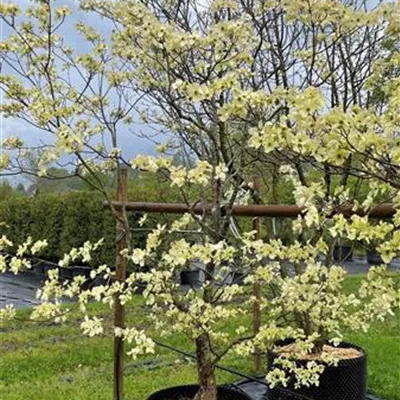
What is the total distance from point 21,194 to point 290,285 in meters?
9.56

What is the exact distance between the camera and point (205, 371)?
2.34 m

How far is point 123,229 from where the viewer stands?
8.30ft

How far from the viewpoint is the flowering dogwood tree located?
149 centimetres

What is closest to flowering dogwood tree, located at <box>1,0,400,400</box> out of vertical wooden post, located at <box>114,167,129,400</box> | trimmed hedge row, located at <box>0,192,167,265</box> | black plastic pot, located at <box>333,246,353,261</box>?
vertical wooden post, located at <box>114,167,129,400</box>

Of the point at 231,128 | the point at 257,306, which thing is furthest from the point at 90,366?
the point at 231,128

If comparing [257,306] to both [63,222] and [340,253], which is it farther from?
[63,222]

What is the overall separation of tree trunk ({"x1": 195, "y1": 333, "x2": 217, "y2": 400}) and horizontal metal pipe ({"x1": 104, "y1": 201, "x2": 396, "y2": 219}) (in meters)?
0.53

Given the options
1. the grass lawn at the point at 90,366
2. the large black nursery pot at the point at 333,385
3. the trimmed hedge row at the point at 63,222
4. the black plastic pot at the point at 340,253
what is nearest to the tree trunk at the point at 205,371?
the large black nursery pot at the point at 333,385

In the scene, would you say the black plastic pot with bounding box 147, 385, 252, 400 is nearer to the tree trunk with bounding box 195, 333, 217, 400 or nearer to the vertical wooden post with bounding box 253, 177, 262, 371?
the tree trunk with bounding box 195, 333, 217, 400

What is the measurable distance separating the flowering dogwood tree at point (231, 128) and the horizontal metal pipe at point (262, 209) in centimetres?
3

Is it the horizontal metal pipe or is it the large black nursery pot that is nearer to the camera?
the horizontal metal pipe

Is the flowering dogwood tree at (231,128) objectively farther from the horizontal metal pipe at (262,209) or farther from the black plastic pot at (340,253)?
the black plastic pot at (340,253)

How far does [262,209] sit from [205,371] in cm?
73

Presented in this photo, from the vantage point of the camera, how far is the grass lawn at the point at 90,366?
3307mm
